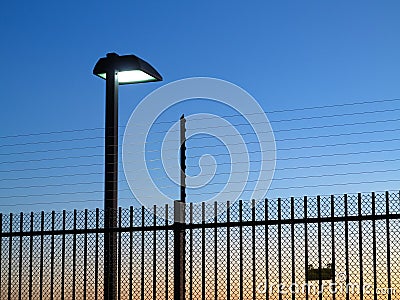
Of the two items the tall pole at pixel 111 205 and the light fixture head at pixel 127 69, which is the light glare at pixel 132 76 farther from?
the tall pole at pixel 111 205

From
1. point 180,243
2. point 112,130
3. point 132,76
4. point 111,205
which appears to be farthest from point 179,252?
point 132,76

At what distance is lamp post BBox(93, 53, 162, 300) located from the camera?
1167cm

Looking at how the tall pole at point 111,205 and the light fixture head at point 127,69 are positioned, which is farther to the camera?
the light fixture head at point 127,69

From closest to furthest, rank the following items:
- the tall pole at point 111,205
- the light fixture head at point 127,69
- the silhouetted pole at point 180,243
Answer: the silhouetted pole at point 180,243 → the tall pole at point 111,205 → the light fixture head at point 127,69

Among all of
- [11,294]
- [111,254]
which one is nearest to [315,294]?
[111,254]

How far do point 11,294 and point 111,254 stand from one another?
1.93 metres

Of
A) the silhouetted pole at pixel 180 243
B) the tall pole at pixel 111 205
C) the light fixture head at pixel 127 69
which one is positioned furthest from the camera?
the light fixture head at pixel 127 69

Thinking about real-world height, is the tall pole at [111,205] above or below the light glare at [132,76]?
below

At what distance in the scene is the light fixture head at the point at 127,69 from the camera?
39.3 feet

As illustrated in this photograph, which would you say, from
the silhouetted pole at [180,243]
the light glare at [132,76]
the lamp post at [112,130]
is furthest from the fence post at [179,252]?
the light glare at [132,76]

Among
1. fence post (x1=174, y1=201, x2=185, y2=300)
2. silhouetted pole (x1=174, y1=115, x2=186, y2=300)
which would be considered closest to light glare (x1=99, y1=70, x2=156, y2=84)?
silhouetted pole (x1=174, y1=115, x2=186, y2=300)

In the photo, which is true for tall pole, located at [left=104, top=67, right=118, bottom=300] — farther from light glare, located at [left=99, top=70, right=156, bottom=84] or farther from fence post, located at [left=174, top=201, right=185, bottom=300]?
fence post, located at [left=174, top=201, right=185, bottom=300]

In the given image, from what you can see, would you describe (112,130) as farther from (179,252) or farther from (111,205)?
(179,252)

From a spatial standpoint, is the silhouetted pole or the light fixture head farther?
the light fixture head
